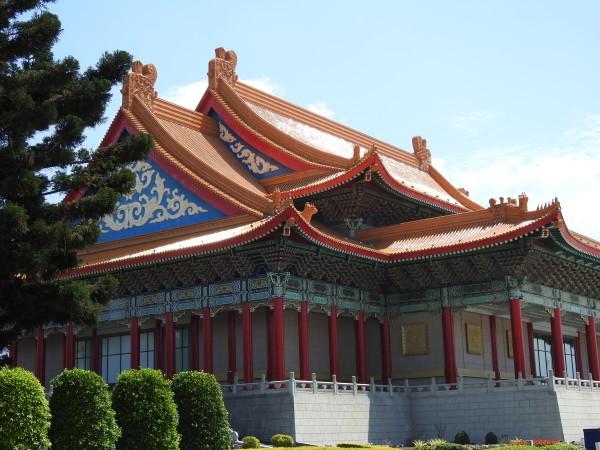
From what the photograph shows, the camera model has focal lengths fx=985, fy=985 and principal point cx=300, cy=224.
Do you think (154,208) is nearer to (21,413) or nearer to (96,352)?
(96,352)

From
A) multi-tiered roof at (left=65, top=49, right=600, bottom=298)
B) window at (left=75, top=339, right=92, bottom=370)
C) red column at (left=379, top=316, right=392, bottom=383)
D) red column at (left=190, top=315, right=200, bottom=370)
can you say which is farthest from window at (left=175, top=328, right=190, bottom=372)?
red column at (left=379, top=316, right=392, bottom=383)

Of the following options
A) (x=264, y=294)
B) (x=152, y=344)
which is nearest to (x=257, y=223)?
(x=264, y=294)

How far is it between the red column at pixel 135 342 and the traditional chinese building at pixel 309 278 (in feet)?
0.16

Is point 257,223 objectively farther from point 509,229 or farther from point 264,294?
point 509,229

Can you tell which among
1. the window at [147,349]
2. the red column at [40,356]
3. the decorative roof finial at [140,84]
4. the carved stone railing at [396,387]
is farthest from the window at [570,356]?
the red column at [40,356]

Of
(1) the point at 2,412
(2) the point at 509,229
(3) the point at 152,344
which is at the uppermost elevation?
(2) the point at 509,229

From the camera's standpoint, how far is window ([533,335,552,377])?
37209 mm

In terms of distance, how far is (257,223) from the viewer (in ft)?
95.3

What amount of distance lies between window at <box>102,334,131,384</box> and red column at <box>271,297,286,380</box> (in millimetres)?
7367

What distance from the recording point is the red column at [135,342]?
3184cm

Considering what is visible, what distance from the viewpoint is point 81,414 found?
18.0 metres

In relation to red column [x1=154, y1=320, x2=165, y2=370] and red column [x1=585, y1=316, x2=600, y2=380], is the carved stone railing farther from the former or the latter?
red column [x1=154, y1=320, x2=165, y2=370]

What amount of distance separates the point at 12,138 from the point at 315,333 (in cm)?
1236

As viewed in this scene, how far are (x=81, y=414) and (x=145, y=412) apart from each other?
4.96ft
